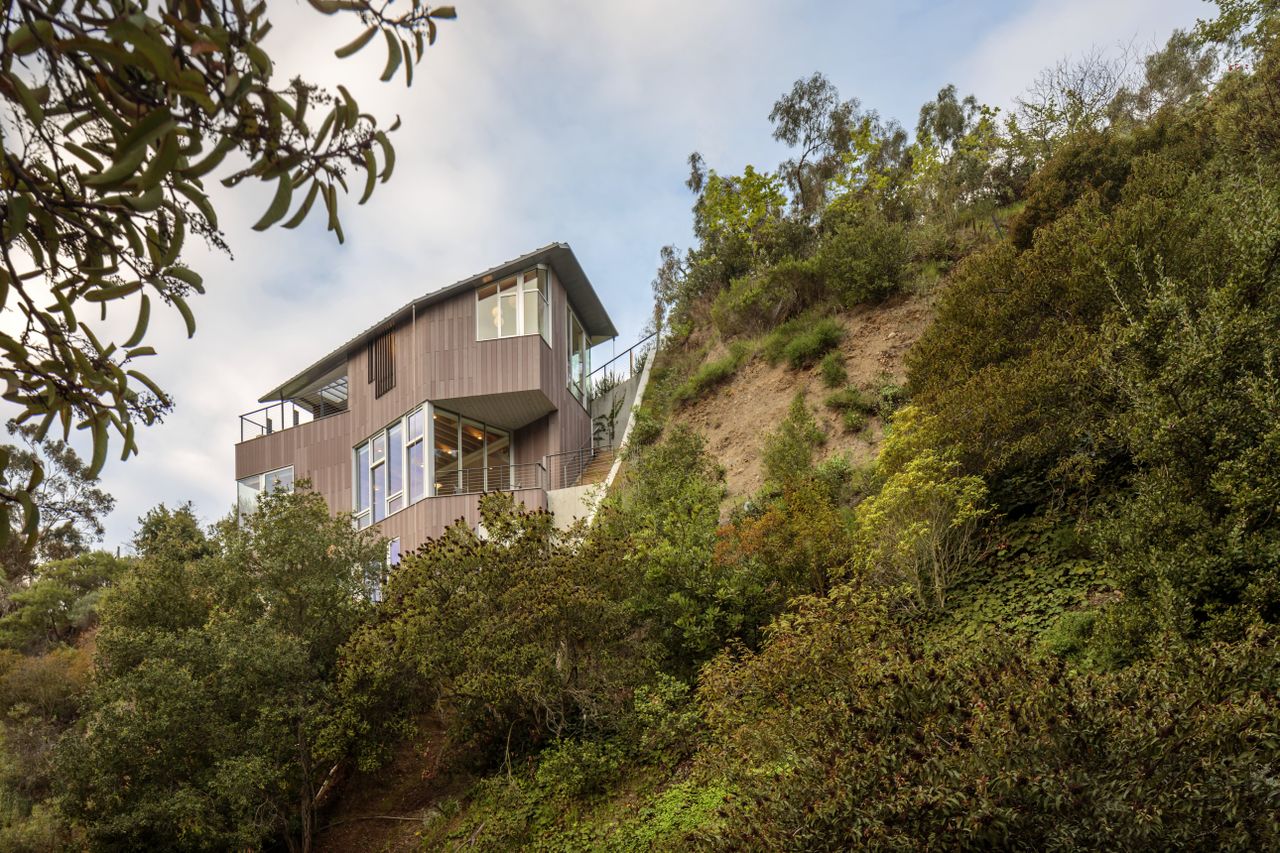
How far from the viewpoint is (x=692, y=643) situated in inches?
466

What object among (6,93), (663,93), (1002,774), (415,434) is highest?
(663,93)

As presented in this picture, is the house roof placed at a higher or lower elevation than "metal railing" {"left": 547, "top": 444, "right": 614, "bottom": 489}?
A: higher

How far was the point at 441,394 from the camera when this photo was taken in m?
18.7

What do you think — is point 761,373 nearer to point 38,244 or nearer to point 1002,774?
point 1002,774

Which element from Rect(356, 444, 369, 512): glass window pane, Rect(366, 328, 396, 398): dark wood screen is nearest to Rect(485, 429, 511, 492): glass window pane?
Rect(366, 328, 396, 398): dark wood screen

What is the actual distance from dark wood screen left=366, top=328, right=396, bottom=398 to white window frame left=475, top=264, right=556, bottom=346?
2.38 m

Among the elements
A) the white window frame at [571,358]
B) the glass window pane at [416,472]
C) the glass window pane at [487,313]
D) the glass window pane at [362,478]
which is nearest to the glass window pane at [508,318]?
the glass window pane at [487,313]

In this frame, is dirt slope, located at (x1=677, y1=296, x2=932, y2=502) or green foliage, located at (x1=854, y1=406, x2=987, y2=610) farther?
dirt slope, located at (x1=677, y1=296, x2=932, y2=502)

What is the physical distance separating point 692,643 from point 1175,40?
2312cm

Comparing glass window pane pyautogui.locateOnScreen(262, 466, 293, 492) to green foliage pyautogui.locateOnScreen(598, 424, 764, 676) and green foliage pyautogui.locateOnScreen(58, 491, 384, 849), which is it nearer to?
green foliage pyautogui.locateOnScreen(58, 491, 384, 849)

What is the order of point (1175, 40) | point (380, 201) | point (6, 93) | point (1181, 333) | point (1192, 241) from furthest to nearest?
point (1175, 40), point (1192, 241), point (1181, 333), point (380, 201), point (6, 93)

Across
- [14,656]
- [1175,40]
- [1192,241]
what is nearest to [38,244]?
[1192,241]

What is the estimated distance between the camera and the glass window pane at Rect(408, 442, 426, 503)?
60.4ft

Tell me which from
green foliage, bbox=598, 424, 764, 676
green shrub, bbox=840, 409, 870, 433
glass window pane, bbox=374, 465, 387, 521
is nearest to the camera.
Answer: green foliage, bbox=598, 424, 764, 676
